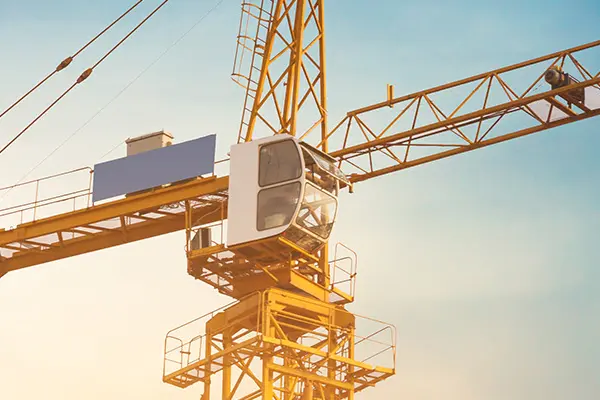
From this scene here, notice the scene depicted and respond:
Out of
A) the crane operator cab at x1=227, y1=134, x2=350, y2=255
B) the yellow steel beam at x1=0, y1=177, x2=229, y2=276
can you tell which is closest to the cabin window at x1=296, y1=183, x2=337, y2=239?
the crane operator cab at x1=227, y1=134, x2=350, y2=255

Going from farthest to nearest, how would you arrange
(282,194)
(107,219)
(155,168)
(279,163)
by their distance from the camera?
(107,219) < (155,168) < (279,163) < (282,194)

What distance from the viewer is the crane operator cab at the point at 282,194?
1433 inches

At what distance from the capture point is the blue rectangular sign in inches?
1572

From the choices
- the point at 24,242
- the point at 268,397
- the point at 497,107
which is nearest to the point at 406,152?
the point at 497,107

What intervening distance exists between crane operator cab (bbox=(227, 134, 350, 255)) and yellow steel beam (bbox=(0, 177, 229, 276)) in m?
1.81

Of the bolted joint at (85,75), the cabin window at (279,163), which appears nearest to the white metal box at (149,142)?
the bolted joint at (85,75)

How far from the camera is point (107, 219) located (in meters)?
41.0

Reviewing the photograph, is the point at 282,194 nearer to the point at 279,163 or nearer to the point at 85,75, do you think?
the point at 279,163

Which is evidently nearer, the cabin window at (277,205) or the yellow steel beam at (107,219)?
the cabin window at (277,205)

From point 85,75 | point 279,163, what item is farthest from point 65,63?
point 279,163

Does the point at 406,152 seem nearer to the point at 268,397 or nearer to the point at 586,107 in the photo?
the point at 586,107

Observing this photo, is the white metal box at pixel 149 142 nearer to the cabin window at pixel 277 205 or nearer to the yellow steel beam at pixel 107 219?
the yellow steel beam at pixel 107 219

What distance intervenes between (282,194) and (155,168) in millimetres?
5540

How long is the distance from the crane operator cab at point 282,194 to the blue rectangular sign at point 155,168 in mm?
2337
